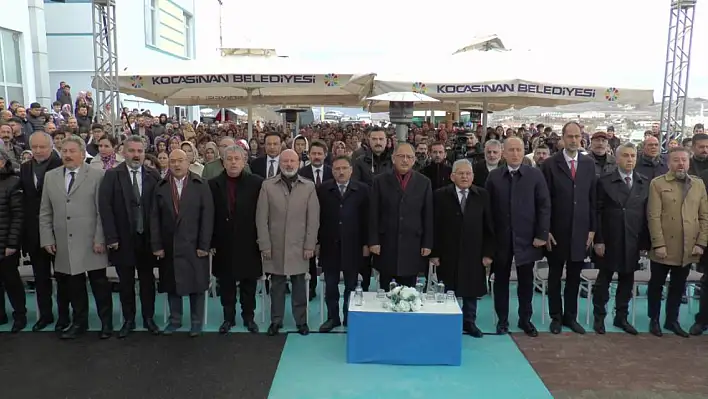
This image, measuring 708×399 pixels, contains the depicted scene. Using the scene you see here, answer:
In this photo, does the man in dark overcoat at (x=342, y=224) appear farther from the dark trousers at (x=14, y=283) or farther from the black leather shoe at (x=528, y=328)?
the dark trousers at (x=14, y=283)

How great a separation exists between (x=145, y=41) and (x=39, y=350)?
1870 cm

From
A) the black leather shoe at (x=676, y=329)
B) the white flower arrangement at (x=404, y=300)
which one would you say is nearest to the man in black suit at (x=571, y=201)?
the black leather shoe at (x=676, y=329)

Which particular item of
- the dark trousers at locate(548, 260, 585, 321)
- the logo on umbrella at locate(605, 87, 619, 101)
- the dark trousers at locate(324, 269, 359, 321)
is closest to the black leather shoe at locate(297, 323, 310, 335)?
the dark trousers at locate(324, 269, 359, 321)

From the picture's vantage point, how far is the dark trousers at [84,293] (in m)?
5.05

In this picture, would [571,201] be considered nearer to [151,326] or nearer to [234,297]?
[234,297]

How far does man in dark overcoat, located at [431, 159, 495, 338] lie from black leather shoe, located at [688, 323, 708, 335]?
2.04 metres

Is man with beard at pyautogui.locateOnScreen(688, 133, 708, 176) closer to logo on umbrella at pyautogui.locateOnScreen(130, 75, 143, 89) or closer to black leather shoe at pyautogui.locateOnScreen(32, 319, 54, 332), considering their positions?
black leather shoe at pyautogui.locateOnScreen(32, 319, 54, 332)

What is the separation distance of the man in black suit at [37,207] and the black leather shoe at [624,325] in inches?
207

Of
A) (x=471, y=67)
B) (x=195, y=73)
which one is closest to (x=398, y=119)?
(x=471, y=67)

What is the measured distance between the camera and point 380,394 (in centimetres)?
402

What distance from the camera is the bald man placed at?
4824 mm

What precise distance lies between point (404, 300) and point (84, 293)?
9.76 feet

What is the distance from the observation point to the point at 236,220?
4.98 metres

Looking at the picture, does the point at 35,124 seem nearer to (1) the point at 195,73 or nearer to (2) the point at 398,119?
(1) the point at 195,73
